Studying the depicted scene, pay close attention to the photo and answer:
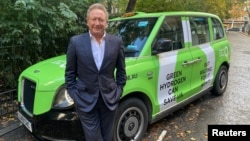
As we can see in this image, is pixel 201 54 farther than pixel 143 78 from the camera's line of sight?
Yes

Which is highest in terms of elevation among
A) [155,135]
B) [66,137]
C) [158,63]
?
[158,63]

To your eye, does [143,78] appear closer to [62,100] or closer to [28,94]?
[62,100]

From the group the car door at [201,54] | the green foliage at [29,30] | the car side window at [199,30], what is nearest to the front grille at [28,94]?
the green foliage at [29,30]

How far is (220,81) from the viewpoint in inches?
242

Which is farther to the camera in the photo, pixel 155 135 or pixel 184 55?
pixel 184 55

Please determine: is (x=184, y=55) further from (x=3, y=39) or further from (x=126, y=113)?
(x=3, y=39)

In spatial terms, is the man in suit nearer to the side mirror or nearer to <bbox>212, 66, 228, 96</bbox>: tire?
the side mirror

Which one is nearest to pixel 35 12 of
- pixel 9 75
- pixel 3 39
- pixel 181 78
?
pixel 3 39

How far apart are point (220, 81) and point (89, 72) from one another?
434 cm

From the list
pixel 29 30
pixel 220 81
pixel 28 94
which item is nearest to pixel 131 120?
pixel 28 94

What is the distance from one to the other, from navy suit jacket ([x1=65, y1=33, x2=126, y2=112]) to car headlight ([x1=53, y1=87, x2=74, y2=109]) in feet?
1.70

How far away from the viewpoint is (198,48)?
16.5ft

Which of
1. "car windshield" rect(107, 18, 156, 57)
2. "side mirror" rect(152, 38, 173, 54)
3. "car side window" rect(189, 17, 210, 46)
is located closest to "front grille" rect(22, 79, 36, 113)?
"car windshield" rect(107, 18, 156, 57)

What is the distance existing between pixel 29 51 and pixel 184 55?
9.65ft
